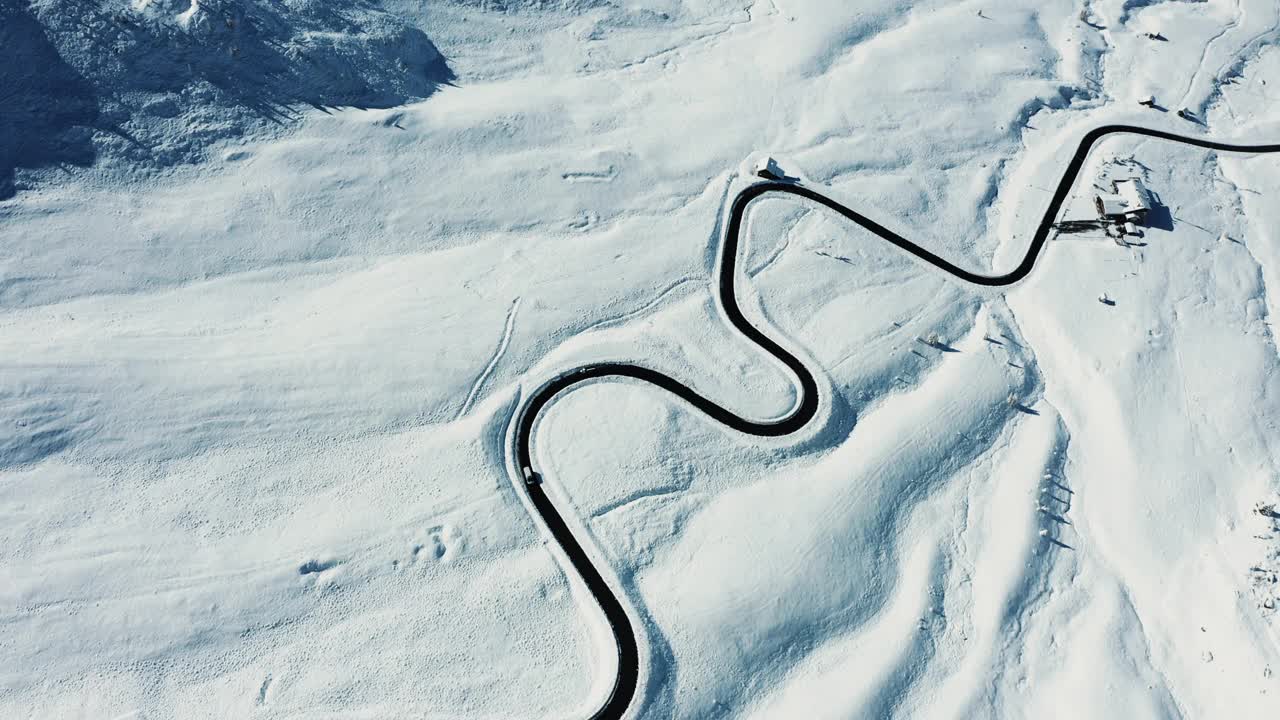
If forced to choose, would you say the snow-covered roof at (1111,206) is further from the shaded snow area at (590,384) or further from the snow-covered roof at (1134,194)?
the shaded snow area at (590,384)

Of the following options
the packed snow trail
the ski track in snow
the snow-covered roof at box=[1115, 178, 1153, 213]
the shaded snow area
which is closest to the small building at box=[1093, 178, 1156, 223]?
the snow-covered roof at box=[1115, 178, 1153, 213]

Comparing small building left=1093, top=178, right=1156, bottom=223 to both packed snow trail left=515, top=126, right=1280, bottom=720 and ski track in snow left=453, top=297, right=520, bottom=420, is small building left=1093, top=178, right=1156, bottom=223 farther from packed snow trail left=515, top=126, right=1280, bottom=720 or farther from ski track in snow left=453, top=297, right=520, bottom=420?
ski track in snow left=453, top=297, right=520, bottom=420

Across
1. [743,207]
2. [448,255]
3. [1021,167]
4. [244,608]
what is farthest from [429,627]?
[1021,167]

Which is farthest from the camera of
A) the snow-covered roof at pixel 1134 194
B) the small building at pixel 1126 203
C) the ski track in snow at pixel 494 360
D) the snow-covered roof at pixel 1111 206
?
the snow-covered roof at pixel 1111 206

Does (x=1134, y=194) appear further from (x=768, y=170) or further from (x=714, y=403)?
(x=714, y=403)

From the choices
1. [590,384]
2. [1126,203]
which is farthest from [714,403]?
[1126,203]

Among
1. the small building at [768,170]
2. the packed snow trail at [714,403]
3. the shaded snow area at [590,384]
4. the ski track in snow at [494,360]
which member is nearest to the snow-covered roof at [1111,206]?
the shaded snow area at [590,384]
